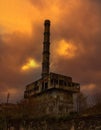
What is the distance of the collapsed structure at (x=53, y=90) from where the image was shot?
130 feet

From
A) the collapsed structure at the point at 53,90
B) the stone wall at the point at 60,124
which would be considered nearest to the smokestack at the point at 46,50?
the collapsed structure at the point at 53,90

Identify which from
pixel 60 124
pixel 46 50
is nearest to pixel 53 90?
pixel 46 50

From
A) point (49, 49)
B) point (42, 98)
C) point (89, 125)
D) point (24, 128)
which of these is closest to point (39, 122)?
point (24, 128)

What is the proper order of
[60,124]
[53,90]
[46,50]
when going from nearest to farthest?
[60,124] < [53,90] < [46,50]

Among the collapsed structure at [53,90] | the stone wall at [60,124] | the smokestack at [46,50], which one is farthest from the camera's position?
the smokestack at [46,50]

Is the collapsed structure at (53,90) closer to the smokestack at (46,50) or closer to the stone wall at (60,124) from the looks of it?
the smokestack at (46,50)

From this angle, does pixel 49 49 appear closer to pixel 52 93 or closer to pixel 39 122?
pixel 52 93

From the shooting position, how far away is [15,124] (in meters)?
23.1

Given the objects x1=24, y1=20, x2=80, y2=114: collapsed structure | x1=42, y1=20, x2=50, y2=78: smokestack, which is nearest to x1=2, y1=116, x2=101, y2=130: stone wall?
x1=24, y1=20, x2=80, y2=114: collapsed structure

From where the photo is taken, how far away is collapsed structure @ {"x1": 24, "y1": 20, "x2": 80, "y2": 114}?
3962 centimetres

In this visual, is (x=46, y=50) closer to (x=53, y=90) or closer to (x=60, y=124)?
(x=53, y=90)

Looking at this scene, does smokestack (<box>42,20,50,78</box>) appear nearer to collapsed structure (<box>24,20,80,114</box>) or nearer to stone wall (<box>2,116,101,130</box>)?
collapsed structure (<box>24,20,80,114</box>)

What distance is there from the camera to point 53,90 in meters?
40.3

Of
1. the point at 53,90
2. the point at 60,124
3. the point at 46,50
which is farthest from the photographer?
the point at 46,50
